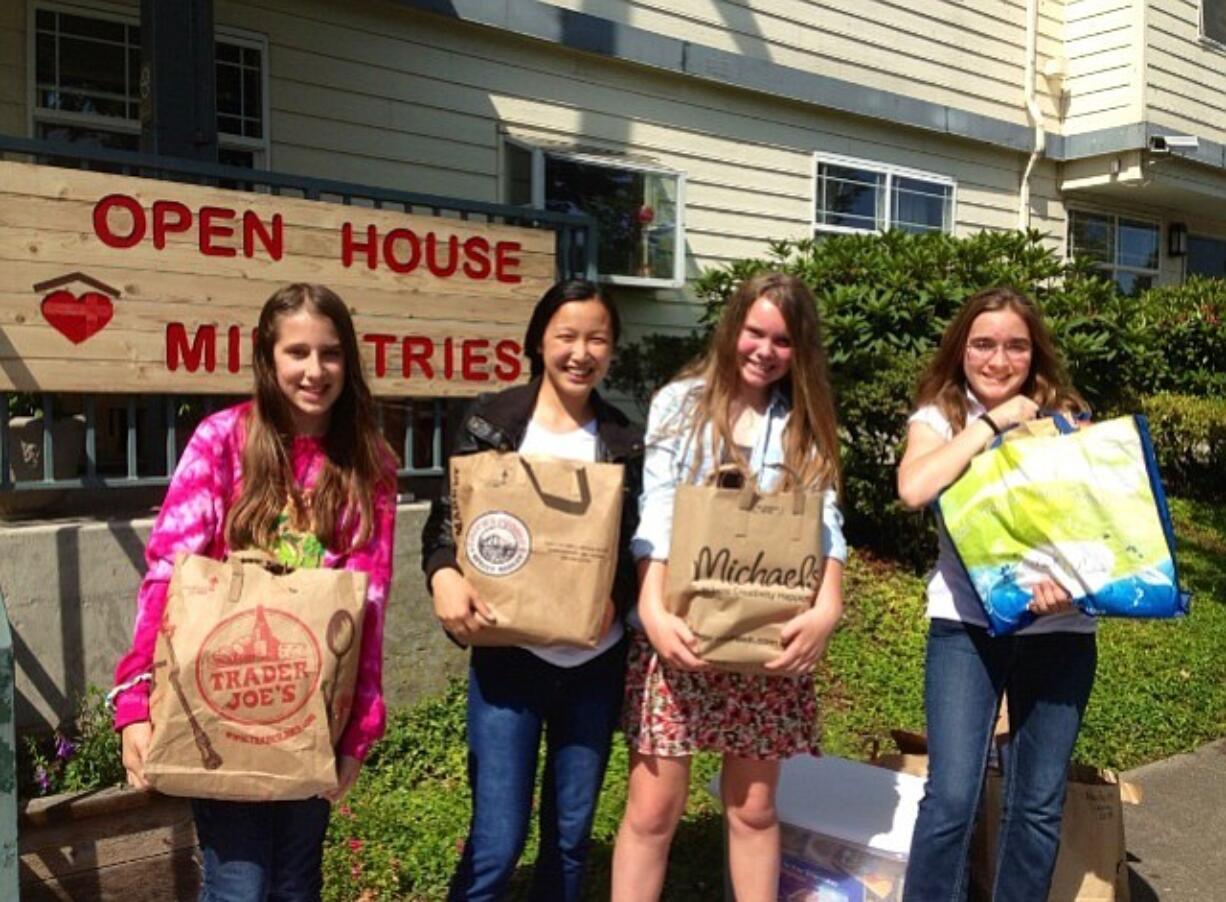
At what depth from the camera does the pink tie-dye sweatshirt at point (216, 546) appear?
7.09ft

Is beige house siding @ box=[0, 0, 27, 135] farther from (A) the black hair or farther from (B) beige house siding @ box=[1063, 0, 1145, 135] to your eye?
(B) beige house siding @ box=[1063, 0, 1145, 135]

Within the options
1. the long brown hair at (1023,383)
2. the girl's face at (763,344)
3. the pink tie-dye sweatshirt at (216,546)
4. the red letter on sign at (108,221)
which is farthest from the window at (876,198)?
the pink tie-dye sweatshirt at (216,546)

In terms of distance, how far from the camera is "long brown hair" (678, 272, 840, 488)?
263 cm

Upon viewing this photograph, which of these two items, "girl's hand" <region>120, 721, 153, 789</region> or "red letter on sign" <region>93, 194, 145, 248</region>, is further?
"red letter on sign" <region>93, 194, 145, 248</region>

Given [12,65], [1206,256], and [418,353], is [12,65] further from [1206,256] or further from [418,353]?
[1206,256]

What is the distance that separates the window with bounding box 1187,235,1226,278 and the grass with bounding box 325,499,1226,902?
21.2ft

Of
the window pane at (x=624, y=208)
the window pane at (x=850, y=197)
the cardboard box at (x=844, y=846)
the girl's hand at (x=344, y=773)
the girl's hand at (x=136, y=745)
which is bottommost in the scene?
the cardboard box at (x=844, y=846)

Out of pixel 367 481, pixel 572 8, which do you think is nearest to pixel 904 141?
pixel 572 8

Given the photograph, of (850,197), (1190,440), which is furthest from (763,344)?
(1190,440)

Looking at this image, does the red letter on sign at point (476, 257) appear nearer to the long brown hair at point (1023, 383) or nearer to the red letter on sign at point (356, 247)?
the red letter on sign at point (356, 247)

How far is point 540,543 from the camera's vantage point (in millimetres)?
2426

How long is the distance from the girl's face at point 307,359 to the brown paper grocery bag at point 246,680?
385 mm

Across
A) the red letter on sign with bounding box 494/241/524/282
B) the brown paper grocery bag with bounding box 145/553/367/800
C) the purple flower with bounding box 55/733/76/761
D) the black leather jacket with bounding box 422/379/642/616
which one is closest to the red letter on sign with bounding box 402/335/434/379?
the red letter on sign with bounding box 494/241/524/282

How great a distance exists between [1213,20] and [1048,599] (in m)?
11.4
